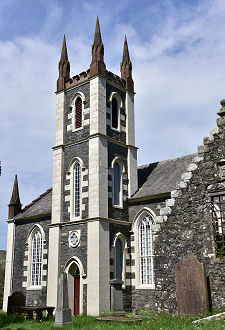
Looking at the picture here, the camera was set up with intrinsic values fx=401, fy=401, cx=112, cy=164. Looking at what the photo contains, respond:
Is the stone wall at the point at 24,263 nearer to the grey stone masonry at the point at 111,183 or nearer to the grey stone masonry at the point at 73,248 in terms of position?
the grey stone masonry at the point at 73,248

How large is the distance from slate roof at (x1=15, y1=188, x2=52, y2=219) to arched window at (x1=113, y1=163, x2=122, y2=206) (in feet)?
17.2

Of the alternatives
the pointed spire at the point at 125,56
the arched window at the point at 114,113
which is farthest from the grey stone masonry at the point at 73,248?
the pointed spire at the point at 125,56

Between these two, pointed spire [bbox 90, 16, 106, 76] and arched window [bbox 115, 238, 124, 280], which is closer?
arched window [bbox 115, 238, 124, 280]

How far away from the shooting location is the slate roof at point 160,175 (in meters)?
23.9

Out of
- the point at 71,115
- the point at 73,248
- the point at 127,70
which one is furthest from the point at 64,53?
the point at 73,248

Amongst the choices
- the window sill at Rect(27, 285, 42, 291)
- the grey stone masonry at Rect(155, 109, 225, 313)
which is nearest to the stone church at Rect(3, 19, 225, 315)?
the window sill at Rect(27, 285, 42, 291)

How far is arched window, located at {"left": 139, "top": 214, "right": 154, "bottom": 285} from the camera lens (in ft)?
74.7

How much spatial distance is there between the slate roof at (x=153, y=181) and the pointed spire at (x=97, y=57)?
7364 mm

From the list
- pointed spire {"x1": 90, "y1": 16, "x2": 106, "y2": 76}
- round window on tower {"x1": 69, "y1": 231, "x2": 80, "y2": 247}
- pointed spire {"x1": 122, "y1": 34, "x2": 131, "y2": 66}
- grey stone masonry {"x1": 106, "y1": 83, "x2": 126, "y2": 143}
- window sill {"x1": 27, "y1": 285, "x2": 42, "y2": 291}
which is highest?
pointed spire {"x1": 122, "y1": 34, "x2": 131, "y2": 66}

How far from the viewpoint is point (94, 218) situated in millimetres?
22203

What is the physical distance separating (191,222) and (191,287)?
2093mm

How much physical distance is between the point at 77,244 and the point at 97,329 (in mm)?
10001

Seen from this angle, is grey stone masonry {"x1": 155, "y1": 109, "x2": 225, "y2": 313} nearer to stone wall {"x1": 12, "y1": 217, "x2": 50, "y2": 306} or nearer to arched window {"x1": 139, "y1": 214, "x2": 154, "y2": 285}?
arched window {"x1": 139, "y1": 214, "x2": 154, "y2": 285}

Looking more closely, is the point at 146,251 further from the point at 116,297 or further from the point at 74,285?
the point at 116,297
